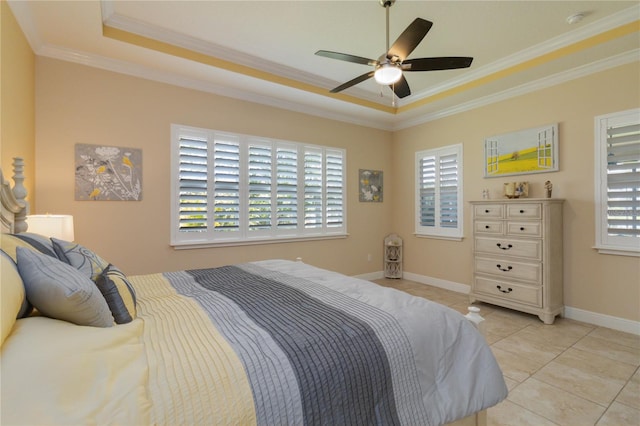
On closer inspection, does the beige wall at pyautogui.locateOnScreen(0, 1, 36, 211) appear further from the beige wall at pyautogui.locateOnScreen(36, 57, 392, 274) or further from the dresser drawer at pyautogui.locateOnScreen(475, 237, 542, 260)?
the dresser drawer at pyautogui.locateOnScreen(475, 237, 542, 260)

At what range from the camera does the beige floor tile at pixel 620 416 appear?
5.66 feet

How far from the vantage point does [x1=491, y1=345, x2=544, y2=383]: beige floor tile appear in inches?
86.6

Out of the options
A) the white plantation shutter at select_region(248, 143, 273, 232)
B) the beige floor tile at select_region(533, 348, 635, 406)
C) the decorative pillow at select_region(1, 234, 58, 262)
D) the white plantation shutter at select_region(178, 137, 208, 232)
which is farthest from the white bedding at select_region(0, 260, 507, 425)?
the white plantation shutter at select_region(248, 143, 273, 232)

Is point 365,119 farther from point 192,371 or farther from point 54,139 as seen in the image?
point 192,371

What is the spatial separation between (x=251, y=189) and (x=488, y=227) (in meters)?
3.06

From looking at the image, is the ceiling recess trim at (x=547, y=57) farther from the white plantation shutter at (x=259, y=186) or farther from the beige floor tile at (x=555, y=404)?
the beige floor tile at (x=555, y=404)

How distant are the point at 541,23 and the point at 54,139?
4703 mm

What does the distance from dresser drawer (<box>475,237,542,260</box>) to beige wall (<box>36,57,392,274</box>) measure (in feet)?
7.98

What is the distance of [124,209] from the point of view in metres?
3.16

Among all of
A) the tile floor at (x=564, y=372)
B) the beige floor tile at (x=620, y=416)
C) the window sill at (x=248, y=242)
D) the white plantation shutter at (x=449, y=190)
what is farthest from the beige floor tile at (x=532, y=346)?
the window sill at (x=248, y=242)

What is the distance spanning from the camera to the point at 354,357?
3.67 feet

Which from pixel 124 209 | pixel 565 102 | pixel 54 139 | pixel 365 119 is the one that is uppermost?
pixel 365 119

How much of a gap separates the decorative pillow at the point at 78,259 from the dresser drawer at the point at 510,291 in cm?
389

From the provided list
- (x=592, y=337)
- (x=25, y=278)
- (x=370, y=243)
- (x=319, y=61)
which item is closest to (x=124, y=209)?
(x=25, y=278)
